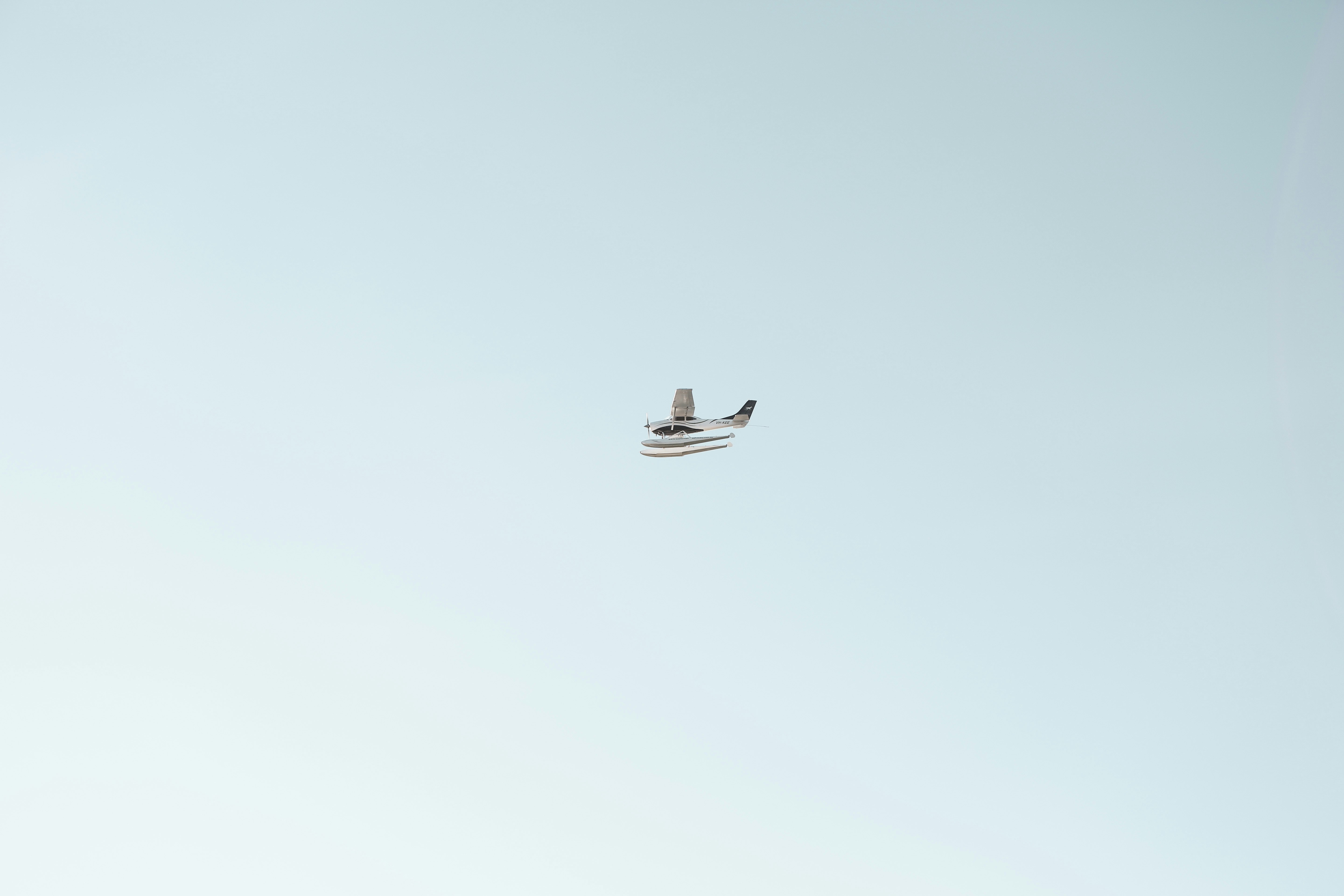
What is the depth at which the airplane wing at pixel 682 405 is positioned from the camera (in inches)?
4281

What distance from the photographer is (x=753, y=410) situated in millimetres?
116688

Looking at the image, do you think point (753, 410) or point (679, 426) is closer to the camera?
point (679, 426)

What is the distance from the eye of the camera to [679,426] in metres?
109

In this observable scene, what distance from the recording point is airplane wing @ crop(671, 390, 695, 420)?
10875cm

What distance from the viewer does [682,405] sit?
357 ft

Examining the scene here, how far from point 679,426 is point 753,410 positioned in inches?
465
